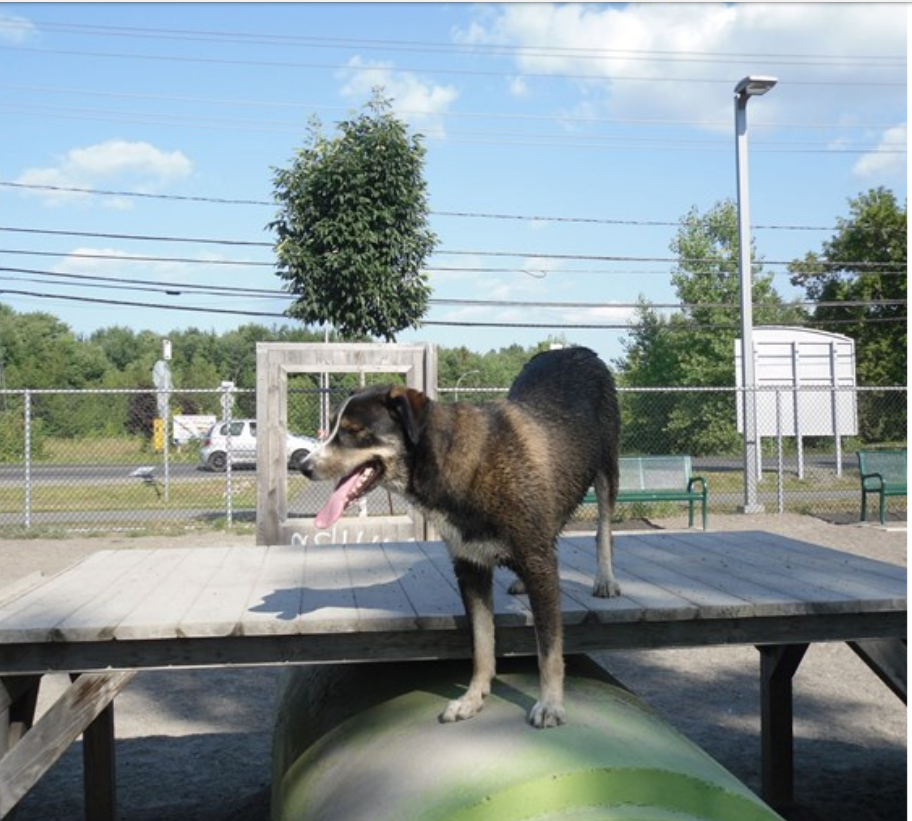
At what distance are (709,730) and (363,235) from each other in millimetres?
11565

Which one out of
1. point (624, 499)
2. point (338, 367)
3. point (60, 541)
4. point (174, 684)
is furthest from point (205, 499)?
point (174, 684)

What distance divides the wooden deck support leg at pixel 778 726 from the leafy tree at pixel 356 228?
12015mm

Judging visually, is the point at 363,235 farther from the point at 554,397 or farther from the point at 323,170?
the point at 554,397

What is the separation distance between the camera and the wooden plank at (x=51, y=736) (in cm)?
386

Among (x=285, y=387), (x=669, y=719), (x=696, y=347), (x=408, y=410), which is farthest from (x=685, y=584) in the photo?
(x=696, y=347)

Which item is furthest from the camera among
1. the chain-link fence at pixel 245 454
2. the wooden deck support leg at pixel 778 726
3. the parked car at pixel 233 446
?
the parked car at pixel 233 446

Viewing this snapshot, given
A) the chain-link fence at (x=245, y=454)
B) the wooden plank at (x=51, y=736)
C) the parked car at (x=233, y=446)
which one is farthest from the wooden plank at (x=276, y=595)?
the parked car at (x=233, y=446)

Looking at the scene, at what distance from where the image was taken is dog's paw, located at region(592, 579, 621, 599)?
4.29 metres

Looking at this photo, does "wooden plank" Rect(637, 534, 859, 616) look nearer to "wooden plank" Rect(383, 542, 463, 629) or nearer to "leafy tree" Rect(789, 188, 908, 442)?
"wooden plank" Rect(383, 542, 463, 629)

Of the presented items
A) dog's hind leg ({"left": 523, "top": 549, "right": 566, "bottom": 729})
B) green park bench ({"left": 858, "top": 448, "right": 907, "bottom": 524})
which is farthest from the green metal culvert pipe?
green park bench ({"left": 858, "top": 448, "right": 907, "bottom": 524})

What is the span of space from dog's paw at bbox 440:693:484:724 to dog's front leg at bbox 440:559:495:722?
0.01 m

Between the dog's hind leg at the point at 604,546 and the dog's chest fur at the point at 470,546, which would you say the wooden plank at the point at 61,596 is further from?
the dog's hind leg at the point at 604,546

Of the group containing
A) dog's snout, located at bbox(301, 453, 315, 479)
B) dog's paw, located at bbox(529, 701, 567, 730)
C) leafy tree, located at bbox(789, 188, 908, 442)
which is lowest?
dog's paw, located at bbox(529, 701, 567, 730)

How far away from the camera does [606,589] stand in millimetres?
4297
